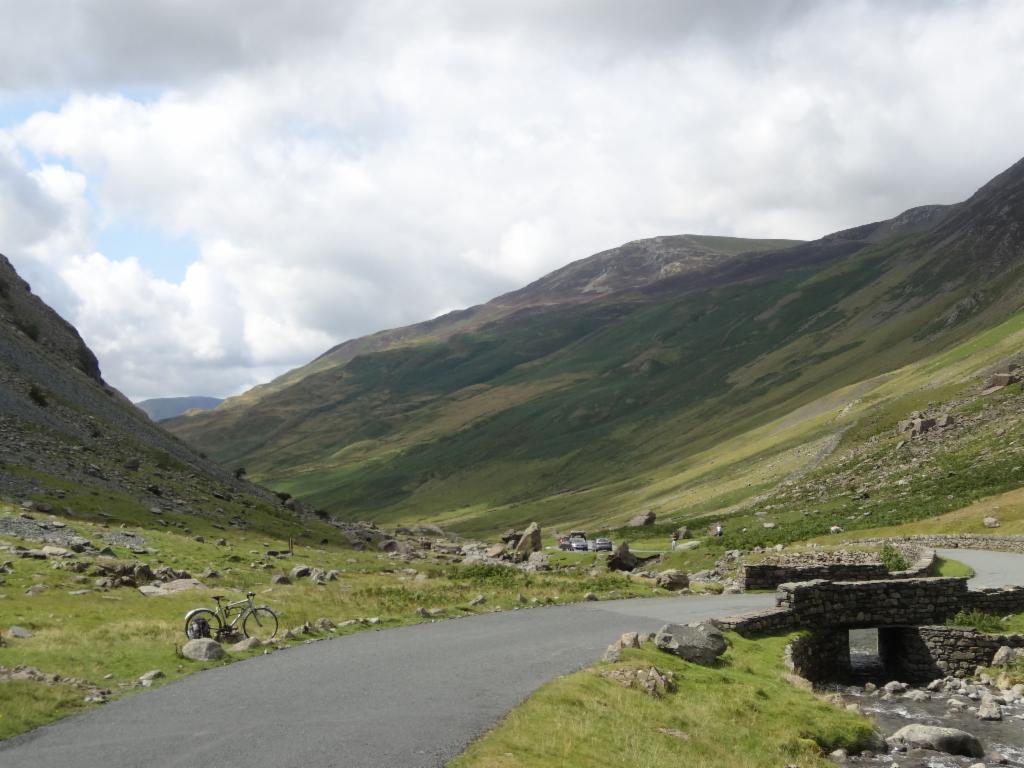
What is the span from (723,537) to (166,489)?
51.0 metres

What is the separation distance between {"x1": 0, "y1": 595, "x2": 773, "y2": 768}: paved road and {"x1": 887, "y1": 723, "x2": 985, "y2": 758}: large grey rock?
9849 mm

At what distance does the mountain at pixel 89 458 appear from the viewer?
197 feet

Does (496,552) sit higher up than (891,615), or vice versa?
(496,552)

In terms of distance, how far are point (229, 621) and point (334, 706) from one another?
13.0 meters

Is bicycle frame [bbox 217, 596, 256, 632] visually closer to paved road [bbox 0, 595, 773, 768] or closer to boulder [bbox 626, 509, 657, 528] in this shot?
paved road [bbox 0, 595, 773, 768]

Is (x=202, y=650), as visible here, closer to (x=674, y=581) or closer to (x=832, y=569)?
(x=674, y=581)

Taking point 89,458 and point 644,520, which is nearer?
point 89,458

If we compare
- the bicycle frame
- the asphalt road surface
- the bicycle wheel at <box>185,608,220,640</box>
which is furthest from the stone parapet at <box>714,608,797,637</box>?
the bicycle wheel at <box>185,608,220,640</box>

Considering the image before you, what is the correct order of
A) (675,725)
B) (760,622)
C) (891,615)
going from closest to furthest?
(675,725) → (760,622) → (891,615)

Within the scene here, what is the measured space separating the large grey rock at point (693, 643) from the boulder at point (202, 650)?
14925 mm

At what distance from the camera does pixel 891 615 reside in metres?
35.9

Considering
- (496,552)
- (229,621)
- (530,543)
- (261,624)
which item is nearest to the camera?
(261,624)

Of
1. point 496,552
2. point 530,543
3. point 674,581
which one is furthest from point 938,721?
point 496,552

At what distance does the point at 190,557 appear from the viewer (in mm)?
47750
